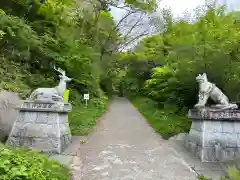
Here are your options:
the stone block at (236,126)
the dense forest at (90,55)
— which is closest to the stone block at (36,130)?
the dense forest at (90,55)

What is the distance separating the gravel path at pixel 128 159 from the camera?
5.32m

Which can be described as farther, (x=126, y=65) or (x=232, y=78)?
(x=126, y=65)

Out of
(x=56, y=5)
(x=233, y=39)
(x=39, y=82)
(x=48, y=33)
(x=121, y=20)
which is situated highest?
(x=121, y=20)

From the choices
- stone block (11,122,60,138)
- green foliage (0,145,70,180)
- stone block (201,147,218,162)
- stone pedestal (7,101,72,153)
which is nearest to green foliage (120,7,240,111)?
stone block (201,147,218,162)

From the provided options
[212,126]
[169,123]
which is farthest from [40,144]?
[169,123]

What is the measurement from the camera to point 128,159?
635cm

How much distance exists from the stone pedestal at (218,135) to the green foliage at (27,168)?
3218mm

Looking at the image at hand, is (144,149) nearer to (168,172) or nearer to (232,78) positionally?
(168,172)

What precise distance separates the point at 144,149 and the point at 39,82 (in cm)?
594

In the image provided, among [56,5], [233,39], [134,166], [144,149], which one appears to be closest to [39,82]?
[56,5]

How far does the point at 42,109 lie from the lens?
6625 mm

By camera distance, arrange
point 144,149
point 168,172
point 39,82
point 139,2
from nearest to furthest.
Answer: point 168,172 < point 144,149 < point 39,82 < point 139,2

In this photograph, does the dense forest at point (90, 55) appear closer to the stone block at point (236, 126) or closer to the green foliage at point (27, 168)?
the green foliage at point (27, 168)

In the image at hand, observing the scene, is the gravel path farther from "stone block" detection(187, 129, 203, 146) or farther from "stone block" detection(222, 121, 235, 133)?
"stone block" detection(222, 121, 235, 133)
